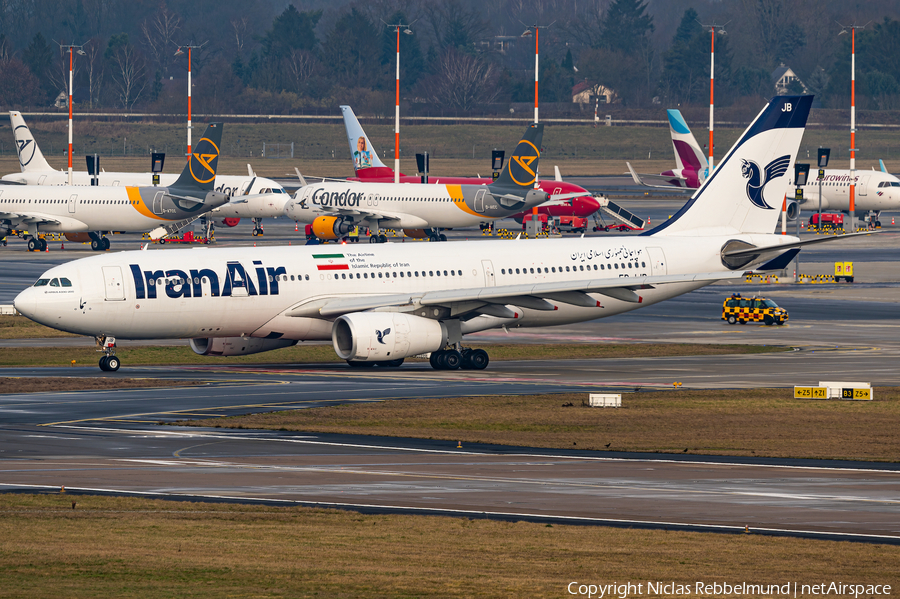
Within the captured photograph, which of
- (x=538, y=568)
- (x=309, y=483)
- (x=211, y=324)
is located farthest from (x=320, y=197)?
(x=538, y=568)

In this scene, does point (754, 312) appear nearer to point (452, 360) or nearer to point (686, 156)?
point (452, 360)

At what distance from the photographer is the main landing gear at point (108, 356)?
160ft

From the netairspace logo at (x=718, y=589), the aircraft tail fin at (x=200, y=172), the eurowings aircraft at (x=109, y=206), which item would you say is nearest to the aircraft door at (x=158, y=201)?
the eurowings aircraft at (x=109, y=206)

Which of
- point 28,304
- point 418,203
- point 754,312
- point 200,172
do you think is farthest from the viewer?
point 418,203

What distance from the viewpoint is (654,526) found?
75.2ft

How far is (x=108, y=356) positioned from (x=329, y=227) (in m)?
61.6

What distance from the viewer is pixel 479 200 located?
4299 inches

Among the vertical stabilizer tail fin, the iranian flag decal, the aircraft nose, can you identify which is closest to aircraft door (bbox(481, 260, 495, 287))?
the iranian flag decal

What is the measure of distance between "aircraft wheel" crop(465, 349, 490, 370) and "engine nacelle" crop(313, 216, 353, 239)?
6002cm

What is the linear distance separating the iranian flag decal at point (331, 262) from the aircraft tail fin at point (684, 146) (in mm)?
79482

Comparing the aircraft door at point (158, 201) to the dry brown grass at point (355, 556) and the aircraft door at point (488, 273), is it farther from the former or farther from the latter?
the dry brown grass at point (355, 556)

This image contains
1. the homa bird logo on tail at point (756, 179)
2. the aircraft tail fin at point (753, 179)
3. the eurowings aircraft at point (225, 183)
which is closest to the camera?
the aircraft tail fin at point (753, 179)

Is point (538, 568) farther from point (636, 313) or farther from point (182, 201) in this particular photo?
point (182, 201)

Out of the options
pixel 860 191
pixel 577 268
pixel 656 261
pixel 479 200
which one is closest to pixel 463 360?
pixel 577 268
